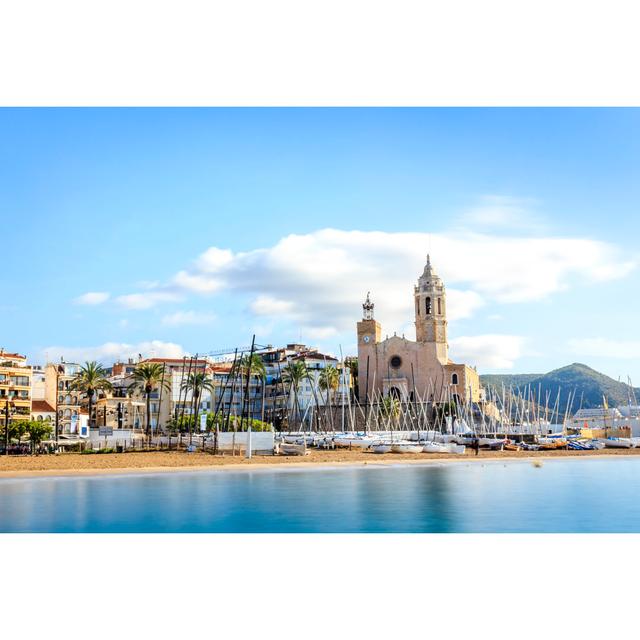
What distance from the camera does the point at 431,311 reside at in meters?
98.9

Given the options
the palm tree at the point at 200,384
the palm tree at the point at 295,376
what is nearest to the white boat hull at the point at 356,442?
the palm tree at the point at 200,384

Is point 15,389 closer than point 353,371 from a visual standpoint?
Yes

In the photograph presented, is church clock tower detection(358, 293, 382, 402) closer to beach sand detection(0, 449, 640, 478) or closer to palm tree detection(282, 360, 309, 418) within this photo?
palm tree detection(282, 360, 309, 418)

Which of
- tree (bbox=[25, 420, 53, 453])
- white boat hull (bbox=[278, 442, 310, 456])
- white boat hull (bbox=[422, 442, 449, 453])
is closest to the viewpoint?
white boat hull (bbox=[278, 442, 310, 456])

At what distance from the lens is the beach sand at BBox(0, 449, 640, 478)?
37094mm

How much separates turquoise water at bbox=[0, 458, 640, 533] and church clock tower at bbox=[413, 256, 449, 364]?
56996 mm

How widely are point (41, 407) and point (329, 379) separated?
1127 inches

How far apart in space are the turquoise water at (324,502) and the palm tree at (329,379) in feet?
155

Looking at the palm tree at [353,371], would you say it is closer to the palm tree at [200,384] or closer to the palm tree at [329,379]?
the palm tree at [329,379]

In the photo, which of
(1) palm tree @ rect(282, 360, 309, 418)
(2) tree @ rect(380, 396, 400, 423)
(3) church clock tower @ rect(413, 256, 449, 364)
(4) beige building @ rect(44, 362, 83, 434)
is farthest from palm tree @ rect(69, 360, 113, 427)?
(3) church clock tower @ rect(413, 256, 449, 364)

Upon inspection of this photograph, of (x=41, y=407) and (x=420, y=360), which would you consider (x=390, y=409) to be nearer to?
(x=420, y=360)

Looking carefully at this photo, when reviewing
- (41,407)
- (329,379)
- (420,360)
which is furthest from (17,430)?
(420,360)
